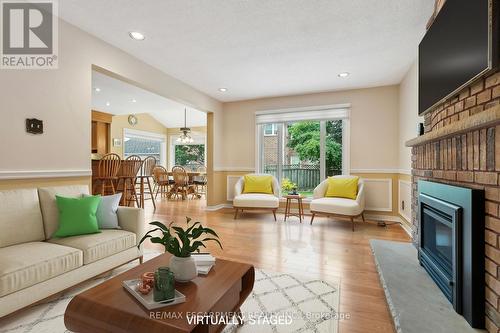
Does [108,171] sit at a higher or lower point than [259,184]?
higher

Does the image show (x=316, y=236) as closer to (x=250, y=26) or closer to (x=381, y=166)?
(x=381, y=166)

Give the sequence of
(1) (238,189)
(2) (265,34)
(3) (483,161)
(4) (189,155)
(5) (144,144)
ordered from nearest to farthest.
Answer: (3) (483,161) → (2) (265,34) → (1) (238,189) → (5) (144,144) → (4) (189,155)

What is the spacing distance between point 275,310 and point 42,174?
2466mm

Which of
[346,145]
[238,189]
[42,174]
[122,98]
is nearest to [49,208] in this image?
[42,174]

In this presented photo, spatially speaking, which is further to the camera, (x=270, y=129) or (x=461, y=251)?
(x=270, y=129)

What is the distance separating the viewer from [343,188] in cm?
435

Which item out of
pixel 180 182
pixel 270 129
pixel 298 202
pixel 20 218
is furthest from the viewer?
pixel 180 182

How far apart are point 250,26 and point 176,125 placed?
25.7ft

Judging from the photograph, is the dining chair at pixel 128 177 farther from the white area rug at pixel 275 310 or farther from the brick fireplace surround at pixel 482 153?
the brick fireplace surround at pixel 482 153

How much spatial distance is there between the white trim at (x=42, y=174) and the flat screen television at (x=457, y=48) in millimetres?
3432

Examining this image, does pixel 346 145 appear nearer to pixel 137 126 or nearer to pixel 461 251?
pixel 461 251

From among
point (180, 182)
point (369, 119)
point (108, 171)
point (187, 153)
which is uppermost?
point (369, 119)

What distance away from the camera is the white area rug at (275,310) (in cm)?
157

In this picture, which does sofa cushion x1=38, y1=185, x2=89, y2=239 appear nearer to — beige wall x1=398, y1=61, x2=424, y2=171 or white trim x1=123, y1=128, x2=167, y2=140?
beige wall x1=398, y1=61, x2=424, y2=171
